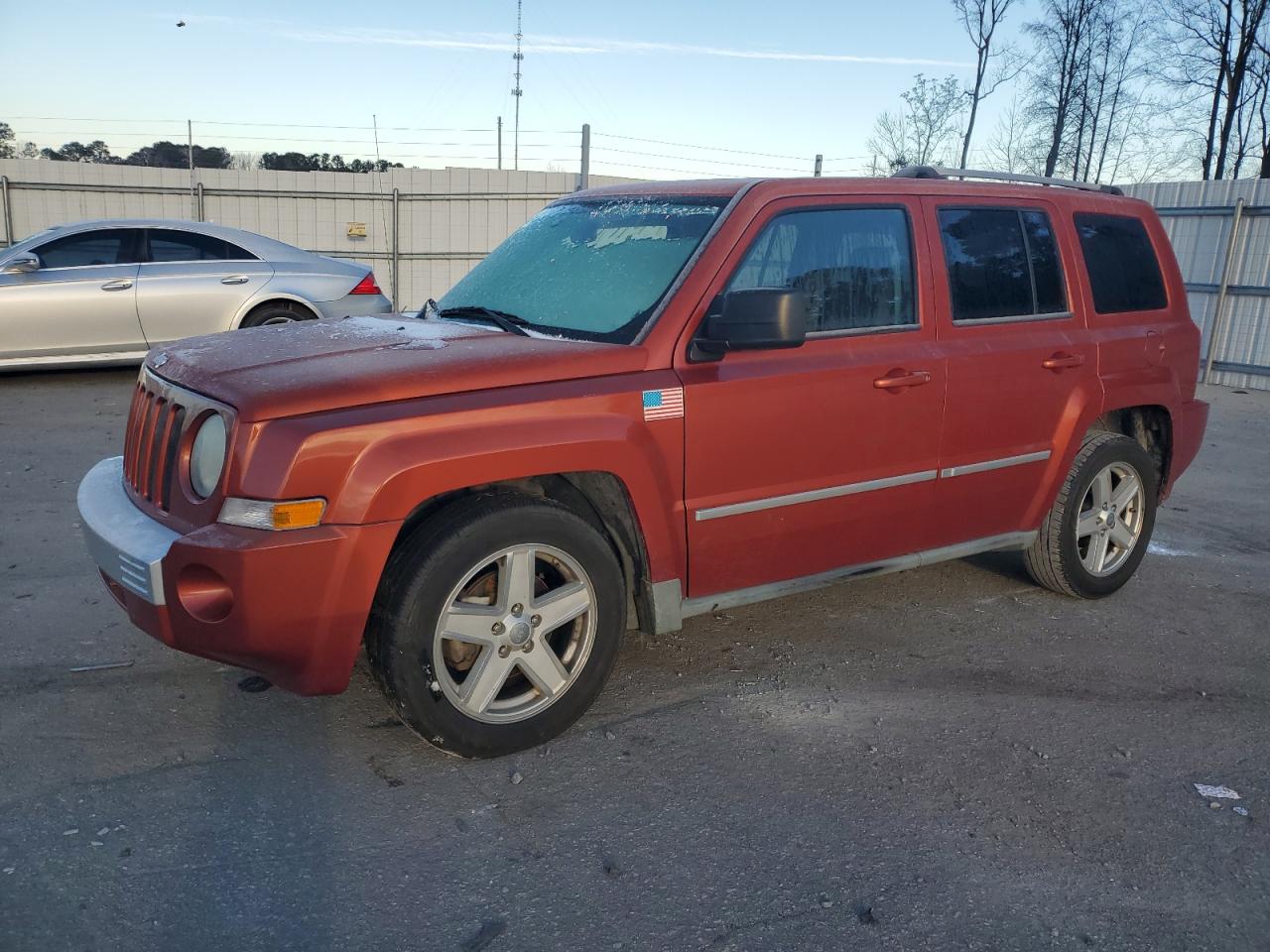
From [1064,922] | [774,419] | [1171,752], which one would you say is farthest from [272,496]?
[1171,752]

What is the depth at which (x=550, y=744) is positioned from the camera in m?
3.51

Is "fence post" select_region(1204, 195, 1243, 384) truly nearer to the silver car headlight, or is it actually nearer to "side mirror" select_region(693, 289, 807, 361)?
"side mirror" select_region(693, 289, 807, 361)

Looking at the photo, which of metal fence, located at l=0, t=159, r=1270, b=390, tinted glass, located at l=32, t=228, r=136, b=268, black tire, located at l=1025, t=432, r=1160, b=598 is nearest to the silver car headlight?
black tire, located at l=1025, t=432, r=1160, b=598

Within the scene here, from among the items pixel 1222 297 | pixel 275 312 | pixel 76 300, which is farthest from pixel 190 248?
pixel 1222 297

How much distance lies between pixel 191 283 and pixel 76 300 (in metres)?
0.97

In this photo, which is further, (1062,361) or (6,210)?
(6,210)

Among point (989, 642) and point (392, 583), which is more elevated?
point (392, 583)

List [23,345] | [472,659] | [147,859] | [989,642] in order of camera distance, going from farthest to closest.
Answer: [23,345] < [989,642] < [472,659] < [147,859]

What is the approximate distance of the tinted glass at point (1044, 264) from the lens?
15.3ft

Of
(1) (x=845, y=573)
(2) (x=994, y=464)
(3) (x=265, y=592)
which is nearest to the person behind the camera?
(3) (x=265, y=592)

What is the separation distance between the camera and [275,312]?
9.88m

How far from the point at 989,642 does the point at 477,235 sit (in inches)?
574

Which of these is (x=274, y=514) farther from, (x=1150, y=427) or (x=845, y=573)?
(x=1150, y=427)

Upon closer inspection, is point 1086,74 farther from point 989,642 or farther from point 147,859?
point 147,859
